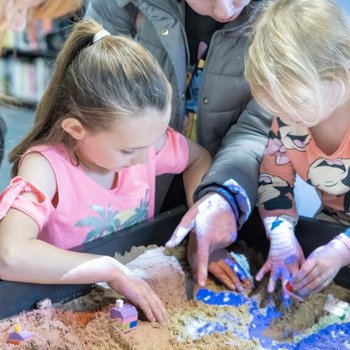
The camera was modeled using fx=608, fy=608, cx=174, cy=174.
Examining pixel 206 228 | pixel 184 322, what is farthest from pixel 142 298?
pixel 206 228

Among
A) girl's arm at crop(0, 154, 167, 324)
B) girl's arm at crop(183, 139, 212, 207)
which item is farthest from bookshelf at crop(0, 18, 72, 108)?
girl's arm at crop(0, 154, 167, 324)

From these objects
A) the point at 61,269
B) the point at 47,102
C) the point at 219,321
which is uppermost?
the point at 47,102

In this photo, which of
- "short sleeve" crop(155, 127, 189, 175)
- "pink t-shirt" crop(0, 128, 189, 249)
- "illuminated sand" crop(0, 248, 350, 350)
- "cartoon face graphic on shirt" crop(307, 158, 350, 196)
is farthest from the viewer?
"short sleeve" crop(155, 127, 189, 175)

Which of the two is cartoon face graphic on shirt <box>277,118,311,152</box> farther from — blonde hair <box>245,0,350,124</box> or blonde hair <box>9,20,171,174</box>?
blonde hair <box>9,20,171,174</box>

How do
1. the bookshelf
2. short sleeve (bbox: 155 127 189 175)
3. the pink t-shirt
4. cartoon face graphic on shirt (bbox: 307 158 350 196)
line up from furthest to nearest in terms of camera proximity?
the bookshelf < short sleeve (bbox: 155 127 189 175) < cartoon face graphic on shirt (bbox: 307 158 350 196) < the pink t-shirt

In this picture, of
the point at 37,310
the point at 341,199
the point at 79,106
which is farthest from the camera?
the point at 341,199

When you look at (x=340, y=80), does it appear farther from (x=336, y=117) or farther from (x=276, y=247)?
(x=276, y=247)

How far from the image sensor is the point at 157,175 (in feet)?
4.44

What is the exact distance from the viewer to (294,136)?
3.94 feet

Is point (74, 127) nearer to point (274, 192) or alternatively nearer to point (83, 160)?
point (83, 160)

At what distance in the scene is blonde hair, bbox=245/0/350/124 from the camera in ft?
3.20

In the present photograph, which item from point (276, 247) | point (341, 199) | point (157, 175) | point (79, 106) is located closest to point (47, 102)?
point (79, 106)

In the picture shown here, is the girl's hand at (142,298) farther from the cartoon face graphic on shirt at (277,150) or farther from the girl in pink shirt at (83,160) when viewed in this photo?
the cartoon face graphic on shirt at (277,150)

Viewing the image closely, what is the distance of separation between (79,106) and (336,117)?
0.48m
